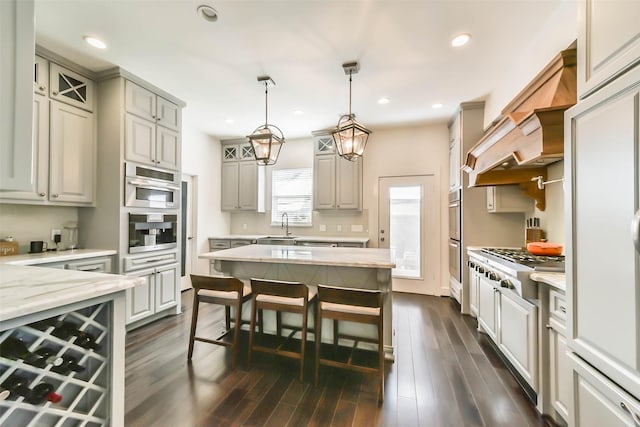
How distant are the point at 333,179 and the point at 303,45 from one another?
2.56m

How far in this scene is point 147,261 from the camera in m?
3.20

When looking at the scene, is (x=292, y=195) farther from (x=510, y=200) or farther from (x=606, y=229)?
(x=606, y=229)

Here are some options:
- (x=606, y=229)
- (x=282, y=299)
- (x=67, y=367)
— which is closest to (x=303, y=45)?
(x=282, y=299)

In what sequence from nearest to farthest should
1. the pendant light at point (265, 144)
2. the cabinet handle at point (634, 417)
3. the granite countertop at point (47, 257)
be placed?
the cabinet handle at point (634, 417) < the granite countertop at point (47, 257) < the pendant light at point (265, 144)

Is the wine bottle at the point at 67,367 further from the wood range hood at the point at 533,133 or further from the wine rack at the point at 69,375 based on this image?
the wood range hood at the point at 533,133

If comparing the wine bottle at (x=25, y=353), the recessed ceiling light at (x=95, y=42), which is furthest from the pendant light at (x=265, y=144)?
the wine bottle at (x=25, y=353)

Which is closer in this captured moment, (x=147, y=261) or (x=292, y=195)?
(x=147, y=261)

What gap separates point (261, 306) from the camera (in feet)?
7.44

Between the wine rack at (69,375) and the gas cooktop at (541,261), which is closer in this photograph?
the wine rack at (69,375)

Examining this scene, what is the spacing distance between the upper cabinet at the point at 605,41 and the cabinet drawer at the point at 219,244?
16.1ft

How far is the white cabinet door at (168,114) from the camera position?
336cm

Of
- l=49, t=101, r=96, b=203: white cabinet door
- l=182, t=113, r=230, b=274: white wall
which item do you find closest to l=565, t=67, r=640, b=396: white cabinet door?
l=49, t=101, r=96, b=203: white cabinet door

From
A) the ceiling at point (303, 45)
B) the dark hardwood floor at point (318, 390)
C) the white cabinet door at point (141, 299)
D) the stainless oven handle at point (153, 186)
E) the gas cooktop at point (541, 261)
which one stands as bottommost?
the dark hardwood floor at point (318, 390)

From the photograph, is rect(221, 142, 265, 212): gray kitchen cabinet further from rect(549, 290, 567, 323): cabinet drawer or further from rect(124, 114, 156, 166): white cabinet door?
rect(549, 290, 567, 323): cabinet drawer
